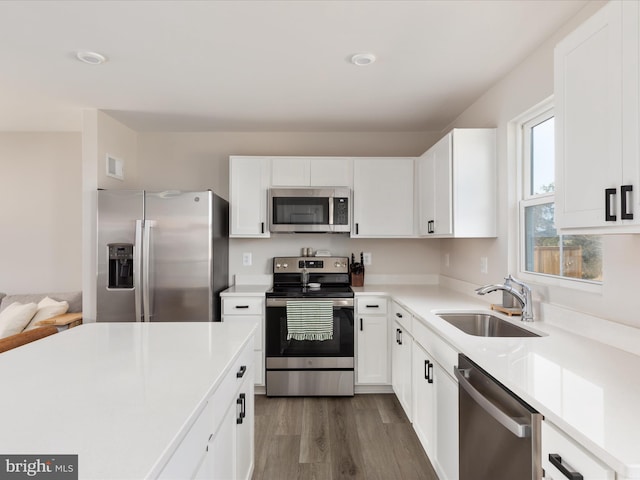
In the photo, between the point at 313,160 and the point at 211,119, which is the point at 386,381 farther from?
the point at 211,119

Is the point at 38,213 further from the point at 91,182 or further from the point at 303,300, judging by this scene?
the point at 303,300

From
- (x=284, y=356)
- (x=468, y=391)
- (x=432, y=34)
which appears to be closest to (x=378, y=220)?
(x=284, y=356)

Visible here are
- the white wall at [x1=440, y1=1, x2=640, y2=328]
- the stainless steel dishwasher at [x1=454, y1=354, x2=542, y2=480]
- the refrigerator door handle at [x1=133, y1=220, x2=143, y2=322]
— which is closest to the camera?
the stainless steel dishwasher at [x1=454, y1=354, x2=542, y2=480]

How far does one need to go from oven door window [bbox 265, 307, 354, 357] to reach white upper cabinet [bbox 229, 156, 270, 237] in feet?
2.70

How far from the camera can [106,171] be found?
3.22 metres

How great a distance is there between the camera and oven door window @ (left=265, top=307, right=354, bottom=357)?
306 cm

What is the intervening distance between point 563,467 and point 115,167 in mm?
3748

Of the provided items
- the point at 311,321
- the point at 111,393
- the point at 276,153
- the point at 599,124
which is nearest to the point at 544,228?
the point at 599,124

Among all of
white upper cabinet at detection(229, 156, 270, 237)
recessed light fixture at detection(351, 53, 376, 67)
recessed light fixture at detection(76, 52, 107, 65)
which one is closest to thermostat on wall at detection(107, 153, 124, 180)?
white upper cabinet at detection(229, 156, 270, 237)

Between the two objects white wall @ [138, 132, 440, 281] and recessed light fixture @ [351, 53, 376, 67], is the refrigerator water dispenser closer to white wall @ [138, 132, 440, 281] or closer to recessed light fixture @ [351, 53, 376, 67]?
white wall @ [138, 132, 440, 281]

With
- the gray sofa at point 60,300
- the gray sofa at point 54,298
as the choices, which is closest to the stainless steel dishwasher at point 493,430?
the gray sofa at point 60,300

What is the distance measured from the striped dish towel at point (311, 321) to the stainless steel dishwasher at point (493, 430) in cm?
153

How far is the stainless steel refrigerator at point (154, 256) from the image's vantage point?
2918mm
